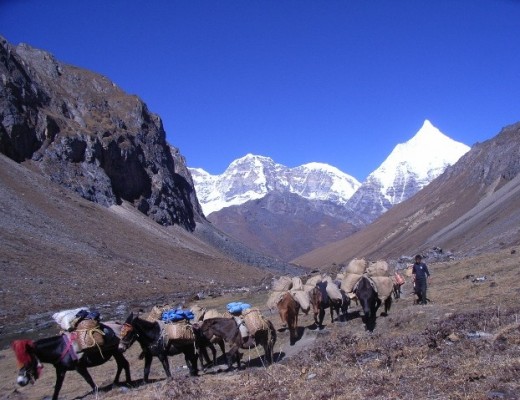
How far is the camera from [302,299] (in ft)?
61.0

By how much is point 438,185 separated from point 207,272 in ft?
401

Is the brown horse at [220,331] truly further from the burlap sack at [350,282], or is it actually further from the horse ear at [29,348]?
the burlap sack at [350,282]

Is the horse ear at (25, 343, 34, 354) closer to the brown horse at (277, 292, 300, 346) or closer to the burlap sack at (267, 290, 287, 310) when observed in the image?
the brown horse at (277, 292, 300, 346)

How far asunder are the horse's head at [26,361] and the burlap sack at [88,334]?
1078 mm

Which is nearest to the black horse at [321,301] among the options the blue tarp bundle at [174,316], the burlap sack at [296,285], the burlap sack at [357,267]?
the burlap sack at [296,285]

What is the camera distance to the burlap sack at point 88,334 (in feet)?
43.6

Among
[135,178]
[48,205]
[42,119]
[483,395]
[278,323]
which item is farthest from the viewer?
[135,178]

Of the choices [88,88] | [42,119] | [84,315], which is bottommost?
[84,315]

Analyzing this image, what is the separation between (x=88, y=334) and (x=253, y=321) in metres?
4.27

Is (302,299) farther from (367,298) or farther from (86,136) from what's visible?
(86,136)

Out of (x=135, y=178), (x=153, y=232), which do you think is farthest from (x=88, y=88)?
(x=153, y=232)

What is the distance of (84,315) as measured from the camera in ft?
45.5

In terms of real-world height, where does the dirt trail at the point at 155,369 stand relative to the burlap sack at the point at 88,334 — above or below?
below

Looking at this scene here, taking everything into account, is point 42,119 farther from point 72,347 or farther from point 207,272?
point 72,347
